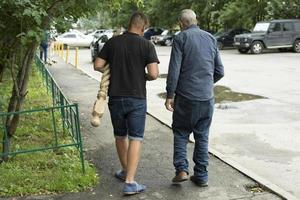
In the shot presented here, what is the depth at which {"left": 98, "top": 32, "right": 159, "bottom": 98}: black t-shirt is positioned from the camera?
4.94 meters

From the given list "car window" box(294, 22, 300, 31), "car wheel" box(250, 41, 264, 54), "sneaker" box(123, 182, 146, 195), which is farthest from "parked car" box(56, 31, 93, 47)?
"sneaker" box(123, 182, 146, 195)

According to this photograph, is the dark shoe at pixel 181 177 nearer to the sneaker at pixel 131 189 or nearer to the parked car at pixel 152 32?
the sneaker at pixel 131 189

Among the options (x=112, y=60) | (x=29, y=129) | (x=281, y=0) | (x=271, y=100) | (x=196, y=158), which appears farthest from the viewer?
(x=281, y=0)

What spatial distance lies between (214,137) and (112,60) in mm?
3474

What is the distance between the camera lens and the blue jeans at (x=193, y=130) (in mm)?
5199

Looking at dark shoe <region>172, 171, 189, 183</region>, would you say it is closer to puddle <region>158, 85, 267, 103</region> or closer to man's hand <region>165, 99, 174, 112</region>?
man's hand <region>165, 99, 174, 112</region>

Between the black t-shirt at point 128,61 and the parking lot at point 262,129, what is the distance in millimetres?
1829

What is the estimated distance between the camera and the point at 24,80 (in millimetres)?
5973

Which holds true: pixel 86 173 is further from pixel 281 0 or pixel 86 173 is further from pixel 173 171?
pixel 281 0

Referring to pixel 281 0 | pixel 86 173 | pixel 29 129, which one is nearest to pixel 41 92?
pixel 29 129

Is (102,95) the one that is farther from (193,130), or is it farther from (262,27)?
(262,27)

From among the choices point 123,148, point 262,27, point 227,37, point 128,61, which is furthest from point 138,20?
point 227,37

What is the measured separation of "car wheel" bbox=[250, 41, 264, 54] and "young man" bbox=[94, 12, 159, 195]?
2329 cm

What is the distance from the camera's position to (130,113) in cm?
504
